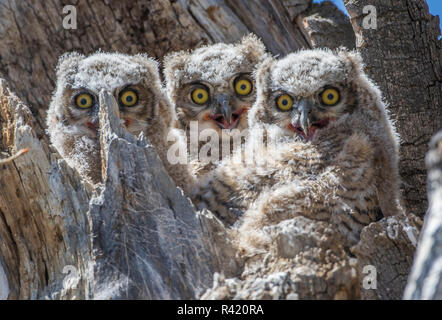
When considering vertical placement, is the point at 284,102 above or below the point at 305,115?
above

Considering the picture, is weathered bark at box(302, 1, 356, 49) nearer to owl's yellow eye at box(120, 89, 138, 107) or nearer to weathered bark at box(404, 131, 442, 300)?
owl's yellow eye at box(120, 89, 138, 107)

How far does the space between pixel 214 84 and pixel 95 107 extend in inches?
45.3

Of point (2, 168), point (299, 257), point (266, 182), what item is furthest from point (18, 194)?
point (299, 257)

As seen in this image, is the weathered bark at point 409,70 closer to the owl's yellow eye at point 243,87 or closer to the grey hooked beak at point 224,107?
the owl's yellow eye at point 243,87

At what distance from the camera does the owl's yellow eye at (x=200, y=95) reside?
528 centimetres

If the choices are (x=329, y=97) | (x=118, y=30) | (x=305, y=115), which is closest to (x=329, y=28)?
(x=329, y=97)

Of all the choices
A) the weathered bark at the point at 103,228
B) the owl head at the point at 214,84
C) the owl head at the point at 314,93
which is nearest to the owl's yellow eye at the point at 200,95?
the owl head at the point at 214,84

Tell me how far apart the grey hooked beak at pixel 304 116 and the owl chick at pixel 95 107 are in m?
0.91

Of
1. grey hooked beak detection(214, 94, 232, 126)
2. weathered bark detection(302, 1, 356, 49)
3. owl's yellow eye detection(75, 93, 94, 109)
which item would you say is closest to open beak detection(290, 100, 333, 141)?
grey hooked beak detection(214, 94, 232, 126)

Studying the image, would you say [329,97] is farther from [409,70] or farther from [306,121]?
[409,70]

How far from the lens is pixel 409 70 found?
184 inches

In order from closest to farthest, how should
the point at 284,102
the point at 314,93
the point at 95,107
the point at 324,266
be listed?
the point at 324,266
the point at 314,93
the point at 284,102
the point at 95,107

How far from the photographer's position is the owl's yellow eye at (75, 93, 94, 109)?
4.50m

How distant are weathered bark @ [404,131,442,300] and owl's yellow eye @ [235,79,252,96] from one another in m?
3.33
